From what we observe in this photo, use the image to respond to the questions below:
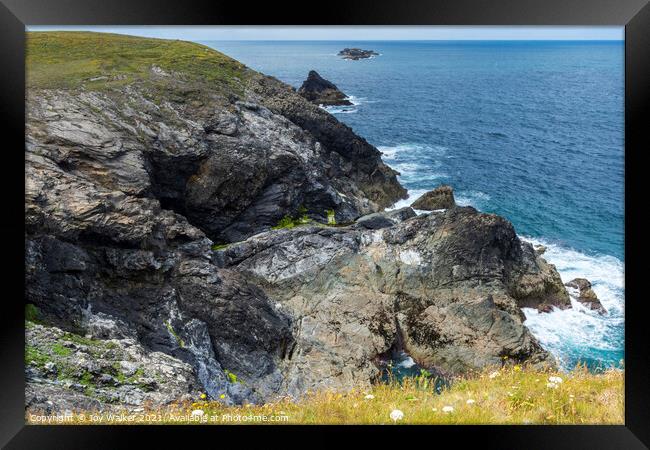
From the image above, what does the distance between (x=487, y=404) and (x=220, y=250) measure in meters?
10.9

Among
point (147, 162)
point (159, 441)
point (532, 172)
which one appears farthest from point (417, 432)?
point (147, 162)

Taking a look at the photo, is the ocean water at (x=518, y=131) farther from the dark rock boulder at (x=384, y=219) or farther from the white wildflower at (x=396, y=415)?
the white wildflower at (x=396, y=415)

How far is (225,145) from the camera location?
59.8 ft

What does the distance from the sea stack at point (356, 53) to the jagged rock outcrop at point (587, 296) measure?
291 inches

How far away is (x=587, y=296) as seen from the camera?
37.3 feet

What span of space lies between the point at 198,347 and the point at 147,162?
251 inches

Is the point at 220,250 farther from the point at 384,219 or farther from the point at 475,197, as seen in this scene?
the point at 475,197

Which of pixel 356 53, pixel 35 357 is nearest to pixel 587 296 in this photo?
pixel 356 53

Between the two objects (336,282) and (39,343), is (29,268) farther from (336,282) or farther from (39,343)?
(336,282)

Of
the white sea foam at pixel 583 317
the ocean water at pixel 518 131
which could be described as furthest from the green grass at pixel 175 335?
the white sea foam at pixel 583 317

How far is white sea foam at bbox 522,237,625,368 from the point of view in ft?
35.8

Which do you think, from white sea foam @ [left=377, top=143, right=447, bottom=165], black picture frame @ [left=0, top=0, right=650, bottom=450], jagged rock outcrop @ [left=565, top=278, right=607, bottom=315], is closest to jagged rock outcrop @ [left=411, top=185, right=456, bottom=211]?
white sea foam @ [left=377, top=143, right=447, bottom=165]

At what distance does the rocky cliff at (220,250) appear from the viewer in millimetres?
11133

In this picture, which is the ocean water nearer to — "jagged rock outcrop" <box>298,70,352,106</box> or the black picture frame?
"jagged rock outcrop" <box>298,70,352,106</box>
